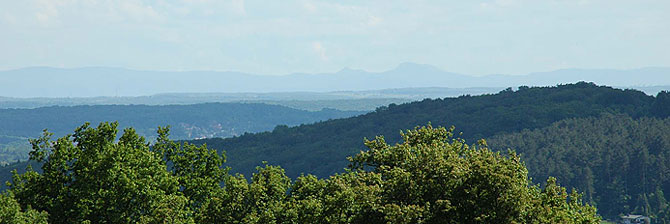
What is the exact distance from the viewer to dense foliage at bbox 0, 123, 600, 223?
2512 centimetres

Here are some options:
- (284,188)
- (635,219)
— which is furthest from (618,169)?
(284,188)

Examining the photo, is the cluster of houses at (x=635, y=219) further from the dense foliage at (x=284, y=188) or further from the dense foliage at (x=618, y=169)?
the dense foliage at (x=284, y=188)

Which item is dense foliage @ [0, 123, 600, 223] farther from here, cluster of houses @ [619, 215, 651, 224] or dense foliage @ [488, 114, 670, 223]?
dense foliage @ [488, 114, 670, 223]

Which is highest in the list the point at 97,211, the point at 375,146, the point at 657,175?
the point at 375,146

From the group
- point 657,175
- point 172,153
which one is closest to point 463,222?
point 172,153

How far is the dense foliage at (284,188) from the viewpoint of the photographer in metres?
25.1

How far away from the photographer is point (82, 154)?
121 ft

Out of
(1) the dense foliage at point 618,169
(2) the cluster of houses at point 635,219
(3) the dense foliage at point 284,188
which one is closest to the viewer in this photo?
(3) the dense foliage at point 284,188

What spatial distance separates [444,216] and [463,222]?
0.61 metres

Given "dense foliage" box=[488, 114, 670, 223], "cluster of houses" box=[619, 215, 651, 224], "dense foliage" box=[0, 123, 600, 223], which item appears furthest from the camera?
"dense foliage" box=[488, 114, 670, 223]

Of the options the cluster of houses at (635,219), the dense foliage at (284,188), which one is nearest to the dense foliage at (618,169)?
the cluster of houses at (635,219)

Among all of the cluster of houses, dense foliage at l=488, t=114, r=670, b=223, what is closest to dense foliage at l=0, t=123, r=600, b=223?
the cluster of houses

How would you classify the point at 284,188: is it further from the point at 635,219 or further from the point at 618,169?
the point at 618,169

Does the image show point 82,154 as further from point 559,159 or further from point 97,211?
point 559,159
